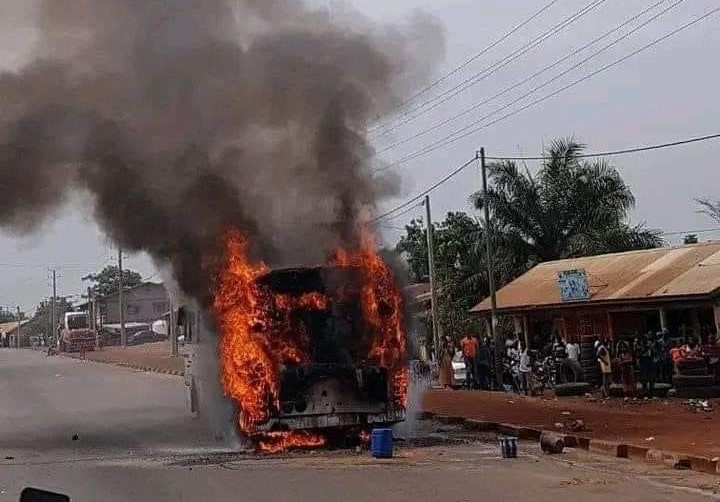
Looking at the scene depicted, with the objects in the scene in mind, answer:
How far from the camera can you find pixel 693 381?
17.6 meters

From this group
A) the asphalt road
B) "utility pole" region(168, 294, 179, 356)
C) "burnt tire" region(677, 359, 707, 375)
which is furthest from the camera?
"utility pole" region(168, 294, 179, 356)

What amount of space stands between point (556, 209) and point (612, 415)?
1425 centimetres

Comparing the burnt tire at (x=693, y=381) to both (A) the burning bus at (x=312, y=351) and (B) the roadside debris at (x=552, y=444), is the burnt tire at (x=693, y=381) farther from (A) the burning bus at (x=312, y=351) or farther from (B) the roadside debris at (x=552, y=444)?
(A) the burning bus at (x=312, y=351)

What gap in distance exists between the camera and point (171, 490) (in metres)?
9.48

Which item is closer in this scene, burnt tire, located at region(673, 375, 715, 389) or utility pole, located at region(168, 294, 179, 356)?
burnt tire, located at region(673, 375, 715, 389)

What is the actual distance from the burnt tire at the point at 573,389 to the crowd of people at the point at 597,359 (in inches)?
16.4

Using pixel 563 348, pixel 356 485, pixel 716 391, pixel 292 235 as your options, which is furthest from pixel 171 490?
pixel 563 348

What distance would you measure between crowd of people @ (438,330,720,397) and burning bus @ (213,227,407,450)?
8.05 m

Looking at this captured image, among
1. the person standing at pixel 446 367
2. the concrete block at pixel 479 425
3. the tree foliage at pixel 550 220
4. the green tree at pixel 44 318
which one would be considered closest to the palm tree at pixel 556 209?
the tree foliage at pixel 550 220

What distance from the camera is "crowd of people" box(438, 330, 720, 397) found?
18.8 metres

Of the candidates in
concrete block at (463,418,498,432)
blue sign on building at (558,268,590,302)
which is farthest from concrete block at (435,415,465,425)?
blue sign on building at (558,268,590,302)

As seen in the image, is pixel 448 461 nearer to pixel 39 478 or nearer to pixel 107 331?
pixel 39 478

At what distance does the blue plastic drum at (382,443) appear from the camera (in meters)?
11.3

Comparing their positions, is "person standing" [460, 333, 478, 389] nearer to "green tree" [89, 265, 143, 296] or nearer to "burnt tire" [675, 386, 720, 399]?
"burnt tire" [675, 386, 720, 399]
